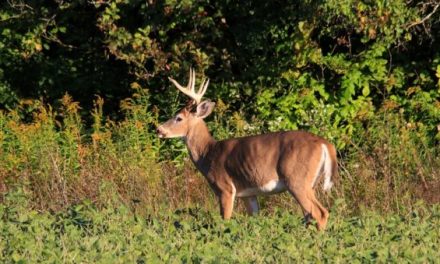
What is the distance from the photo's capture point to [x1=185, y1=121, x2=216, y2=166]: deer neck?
11664mm

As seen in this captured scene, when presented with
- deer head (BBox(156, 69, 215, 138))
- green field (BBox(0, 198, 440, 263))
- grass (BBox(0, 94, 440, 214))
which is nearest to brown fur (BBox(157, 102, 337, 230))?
deer head (BBox(156, 69, 215, 138))

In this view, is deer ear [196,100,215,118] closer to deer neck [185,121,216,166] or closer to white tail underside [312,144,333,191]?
deer neck [185,121,216,166]

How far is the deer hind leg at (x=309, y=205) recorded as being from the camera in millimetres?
10359

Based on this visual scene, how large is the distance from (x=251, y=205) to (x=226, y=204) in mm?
313

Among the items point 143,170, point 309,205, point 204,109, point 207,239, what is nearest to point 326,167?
point 309,205

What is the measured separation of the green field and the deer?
870 millimetres

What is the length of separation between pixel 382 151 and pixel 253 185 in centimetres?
189

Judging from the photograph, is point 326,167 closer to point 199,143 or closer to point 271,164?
point 271,164

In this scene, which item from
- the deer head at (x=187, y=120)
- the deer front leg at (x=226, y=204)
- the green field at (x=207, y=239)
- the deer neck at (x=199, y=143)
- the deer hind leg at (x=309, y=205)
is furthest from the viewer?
the deer head at (x=187, y=120)

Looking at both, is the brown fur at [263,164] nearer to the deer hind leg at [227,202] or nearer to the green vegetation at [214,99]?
the deer hind leg at [227,202]

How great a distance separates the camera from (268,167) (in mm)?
10867

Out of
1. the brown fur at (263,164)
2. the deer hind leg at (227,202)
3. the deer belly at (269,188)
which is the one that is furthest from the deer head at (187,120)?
the deer belly at (269,188)

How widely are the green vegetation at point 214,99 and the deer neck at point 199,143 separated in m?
0.44

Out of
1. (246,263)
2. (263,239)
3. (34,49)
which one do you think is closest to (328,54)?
(34,49)
